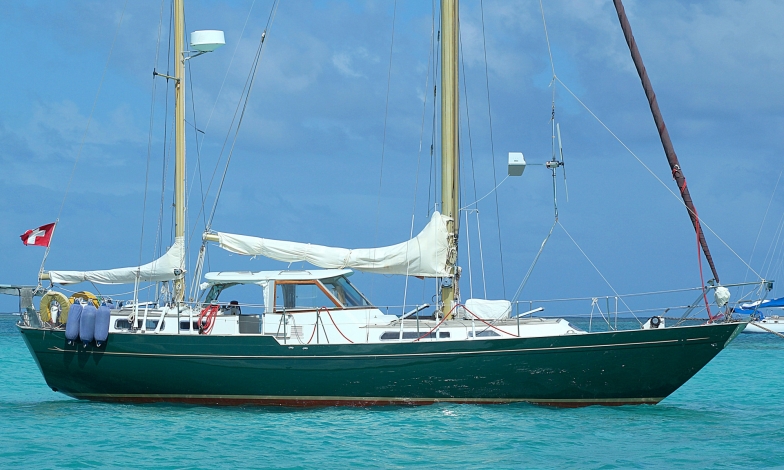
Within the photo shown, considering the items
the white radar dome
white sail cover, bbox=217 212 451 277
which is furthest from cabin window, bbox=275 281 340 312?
the white radar dome

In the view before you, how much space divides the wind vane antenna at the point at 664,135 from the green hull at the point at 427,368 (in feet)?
5.79

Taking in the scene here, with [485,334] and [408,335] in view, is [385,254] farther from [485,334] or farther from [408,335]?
[485,334]

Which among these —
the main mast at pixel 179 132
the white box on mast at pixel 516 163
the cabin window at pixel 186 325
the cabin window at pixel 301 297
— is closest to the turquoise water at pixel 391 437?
the cabin window at pixel 186 325

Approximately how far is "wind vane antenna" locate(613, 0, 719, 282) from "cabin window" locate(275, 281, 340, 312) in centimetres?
713

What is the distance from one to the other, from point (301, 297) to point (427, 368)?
3151 mm

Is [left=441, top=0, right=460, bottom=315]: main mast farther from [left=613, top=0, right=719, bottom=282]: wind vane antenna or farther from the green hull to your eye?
[left=613, top=0, right=719, bottom=282]: wind vane antenna

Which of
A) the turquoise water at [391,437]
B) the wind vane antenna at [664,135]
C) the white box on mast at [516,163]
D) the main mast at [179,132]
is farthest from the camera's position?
the main mast at [179,132]

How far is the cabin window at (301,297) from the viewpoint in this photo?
61.6 feet

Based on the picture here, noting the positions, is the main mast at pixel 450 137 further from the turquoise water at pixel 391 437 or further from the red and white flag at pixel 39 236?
the red and white flag at pixel 39 236

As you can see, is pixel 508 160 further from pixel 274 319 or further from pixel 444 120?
pixel 274 319

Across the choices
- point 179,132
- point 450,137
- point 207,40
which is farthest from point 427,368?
point 207,40

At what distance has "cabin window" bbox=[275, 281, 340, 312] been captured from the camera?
1877cm

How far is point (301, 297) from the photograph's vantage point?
61.8 ft

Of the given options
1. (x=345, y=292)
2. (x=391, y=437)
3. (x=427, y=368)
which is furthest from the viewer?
(x=345, y=292)
